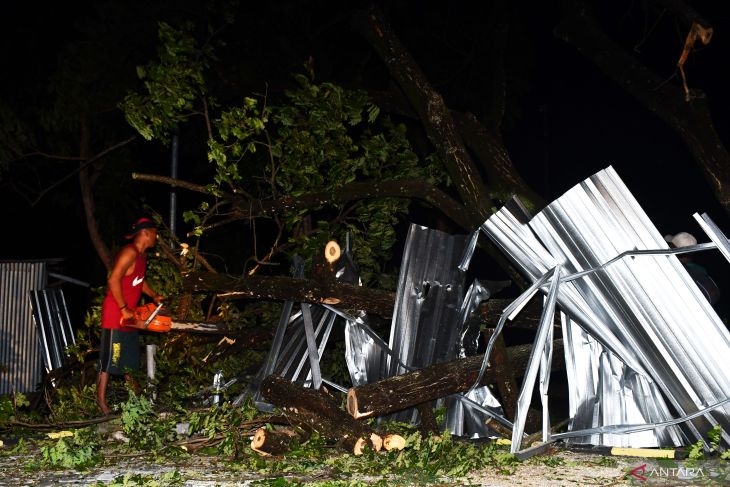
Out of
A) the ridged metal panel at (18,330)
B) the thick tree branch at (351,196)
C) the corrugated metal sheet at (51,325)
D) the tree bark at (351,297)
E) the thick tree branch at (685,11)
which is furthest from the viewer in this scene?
the ridged metal panel at (18,330)

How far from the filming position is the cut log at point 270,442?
5.51 meters

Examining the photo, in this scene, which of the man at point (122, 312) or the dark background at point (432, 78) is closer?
the man at point (122, 312)

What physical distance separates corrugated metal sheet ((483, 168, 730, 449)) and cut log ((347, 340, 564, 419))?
0.78 m

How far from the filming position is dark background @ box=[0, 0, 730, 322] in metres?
9.34

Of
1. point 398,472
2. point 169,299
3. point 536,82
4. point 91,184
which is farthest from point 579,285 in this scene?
point 536,82

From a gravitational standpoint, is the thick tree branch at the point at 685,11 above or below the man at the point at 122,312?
above

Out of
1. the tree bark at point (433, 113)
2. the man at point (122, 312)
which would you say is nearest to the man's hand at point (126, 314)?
the man at point (122, 312)

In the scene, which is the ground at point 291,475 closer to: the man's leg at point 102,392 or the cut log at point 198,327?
the man's leg at point 102,392

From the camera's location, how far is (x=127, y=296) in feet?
23.2

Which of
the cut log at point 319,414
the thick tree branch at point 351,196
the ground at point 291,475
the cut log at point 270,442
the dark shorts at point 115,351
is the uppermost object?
the thick tree branch at point 351,196

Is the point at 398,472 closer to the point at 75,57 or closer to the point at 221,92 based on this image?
the point at 221,92

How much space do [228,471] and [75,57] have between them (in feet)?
18.1

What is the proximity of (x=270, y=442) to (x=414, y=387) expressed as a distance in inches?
36.7

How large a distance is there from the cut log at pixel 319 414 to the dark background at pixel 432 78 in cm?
276
